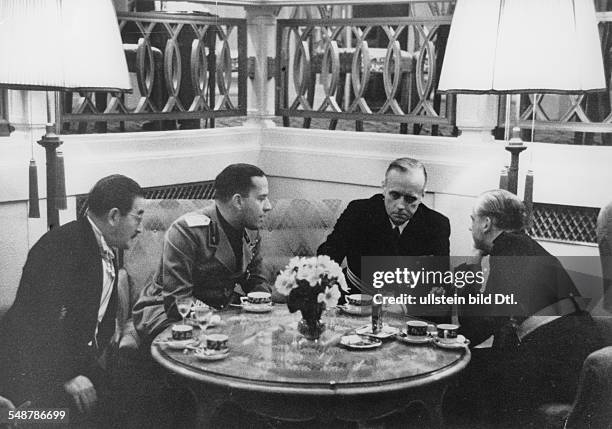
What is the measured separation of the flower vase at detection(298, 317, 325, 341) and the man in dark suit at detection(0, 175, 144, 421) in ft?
2.04

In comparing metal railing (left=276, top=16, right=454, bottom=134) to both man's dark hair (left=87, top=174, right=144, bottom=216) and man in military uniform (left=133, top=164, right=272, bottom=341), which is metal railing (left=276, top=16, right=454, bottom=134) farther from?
man's dark hair (left=87, top=174, right=144, bottom=216)

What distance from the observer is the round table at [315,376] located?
2.17m

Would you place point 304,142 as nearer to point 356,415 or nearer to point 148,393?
point 148,393

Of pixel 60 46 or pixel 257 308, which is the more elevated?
pixel 60 46

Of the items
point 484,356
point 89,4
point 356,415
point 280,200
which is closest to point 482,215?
point 484,356

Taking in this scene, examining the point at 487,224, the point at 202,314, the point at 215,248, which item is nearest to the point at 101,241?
the point at 202,314

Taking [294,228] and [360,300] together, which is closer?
[360,300]

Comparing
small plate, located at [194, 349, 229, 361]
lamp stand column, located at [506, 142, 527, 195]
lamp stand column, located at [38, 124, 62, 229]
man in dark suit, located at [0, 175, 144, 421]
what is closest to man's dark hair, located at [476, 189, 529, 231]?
lamp stand column, located at [506, 142, 527, 195]

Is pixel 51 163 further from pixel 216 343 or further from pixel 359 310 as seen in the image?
pixel 359 310

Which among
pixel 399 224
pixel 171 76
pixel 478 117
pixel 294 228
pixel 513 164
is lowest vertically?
pixel 294 228

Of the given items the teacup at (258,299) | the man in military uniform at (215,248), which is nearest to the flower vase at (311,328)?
the teacup at (258,299)

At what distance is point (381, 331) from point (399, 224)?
0.71m

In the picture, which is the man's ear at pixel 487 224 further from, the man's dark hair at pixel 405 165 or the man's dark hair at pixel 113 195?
the man's dark hair at pixel 113 195

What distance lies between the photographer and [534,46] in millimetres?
2785
